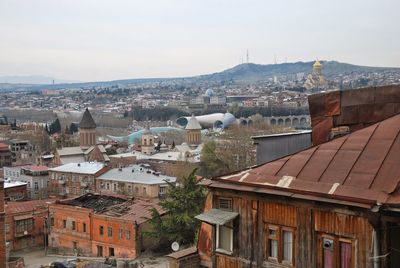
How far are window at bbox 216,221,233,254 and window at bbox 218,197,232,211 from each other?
0.23m

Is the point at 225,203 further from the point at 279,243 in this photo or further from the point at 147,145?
the point at 147,145

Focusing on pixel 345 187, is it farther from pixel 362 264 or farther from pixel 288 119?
pixel 288 119

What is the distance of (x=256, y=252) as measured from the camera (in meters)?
7.19

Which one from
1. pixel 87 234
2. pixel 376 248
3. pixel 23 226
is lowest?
pixel 23 226

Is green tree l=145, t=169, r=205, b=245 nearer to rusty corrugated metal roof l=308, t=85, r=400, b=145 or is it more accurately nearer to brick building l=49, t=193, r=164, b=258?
brick building l=49, t=193, r=164, b=258

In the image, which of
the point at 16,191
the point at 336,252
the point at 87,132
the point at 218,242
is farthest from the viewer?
the point at 87,132

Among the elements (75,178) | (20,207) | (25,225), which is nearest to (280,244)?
(25,225)

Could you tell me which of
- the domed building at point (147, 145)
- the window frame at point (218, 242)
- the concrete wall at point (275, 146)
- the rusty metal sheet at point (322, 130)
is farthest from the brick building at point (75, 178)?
the window frame at point (218, 242)

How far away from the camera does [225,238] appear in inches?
301

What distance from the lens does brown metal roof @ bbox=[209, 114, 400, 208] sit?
621 centimetres

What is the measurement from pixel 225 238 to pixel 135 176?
37739mm

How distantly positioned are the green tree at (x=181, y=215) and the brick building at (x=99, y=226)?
235cm

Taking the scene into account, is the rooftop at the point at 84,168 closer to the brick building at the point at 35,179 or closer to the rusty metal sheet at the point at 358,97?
the brick building at the point at 35,179

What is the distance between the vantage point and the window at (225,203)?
296 inches
